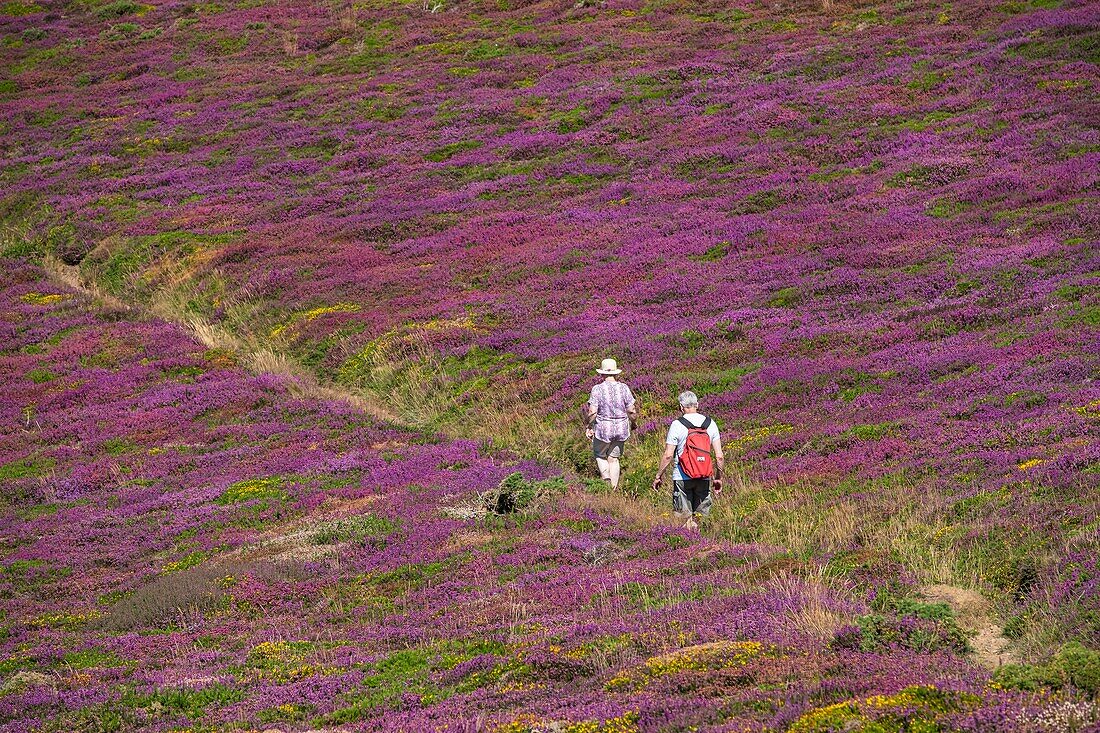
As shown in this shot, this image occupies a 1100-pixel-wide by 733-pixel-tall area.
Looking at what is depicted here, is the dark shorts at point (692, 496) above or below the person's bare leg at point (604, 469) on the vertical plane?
above

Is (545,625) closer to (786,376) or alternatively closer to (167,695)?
(167,695)

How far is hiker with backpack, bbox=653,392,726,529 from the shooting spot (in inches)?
561

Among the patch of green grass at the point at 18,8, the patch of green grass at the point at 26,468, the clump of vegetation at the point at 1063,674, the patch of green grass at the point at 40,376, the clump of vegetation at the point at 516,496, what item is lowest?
the patch of green grass at the point at 26,468

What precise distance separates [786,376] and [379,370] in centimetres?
1109

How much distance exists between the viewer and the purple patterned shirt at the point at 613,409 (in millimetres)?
17391

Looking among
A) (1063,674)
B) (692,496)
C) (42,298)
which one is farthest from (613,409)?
(42,298)

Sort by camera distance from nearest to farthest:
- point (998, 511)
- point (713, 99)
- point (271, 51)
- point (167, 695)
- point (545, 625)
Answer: point (167, 695) < point (545, 625) < point (998, 511) < point (713, 99) < point (271, 51)

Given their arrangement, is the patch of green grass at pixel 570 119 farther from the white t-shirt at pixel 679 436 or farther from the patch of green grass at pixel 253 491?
the white t-shirt at pixel 679 436

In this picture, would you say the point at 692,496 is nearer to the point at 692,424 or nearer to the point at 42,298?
the point at 692,424

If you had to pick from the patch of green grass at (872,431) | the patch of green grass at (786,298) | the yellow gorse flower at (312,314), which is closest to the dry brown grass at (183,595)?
the patch of green grass at (872,431)

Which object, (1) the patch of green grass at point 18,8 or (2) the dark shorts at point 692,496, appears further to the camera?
(1) the patch of green grass at point 18,8

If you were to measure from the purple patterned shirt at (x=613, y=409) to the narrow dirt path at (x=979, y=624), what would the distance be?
24.7 feet

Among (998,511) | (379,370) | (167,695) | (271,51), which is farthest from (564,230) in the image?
(271,51)

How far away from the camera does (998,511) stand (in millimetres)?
12617
